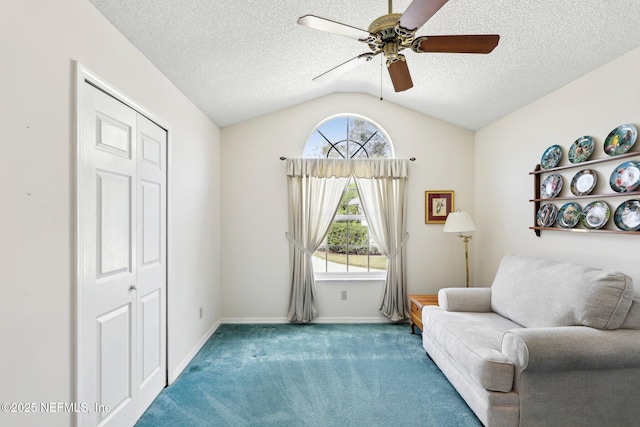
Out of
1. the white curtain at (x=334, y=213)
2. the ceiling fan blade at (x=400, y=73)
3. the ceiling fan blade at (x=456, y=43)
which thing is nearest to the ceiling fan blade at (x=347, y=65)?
the ceiling fan blade at (x=400, y=73)

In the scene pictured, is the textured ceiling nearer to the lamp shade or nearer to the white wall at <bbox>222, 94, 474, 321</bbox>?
the white wall at <bbox>222, 94, 474, 321</bbox>

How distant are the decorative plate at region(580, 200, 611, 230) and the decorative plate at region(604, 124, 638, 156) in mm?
381

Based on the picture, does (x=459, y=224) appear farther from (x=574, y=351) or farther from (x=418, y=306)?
(x=574, y=351)

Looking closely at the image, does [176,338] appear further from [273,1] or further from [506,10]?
[506,10]

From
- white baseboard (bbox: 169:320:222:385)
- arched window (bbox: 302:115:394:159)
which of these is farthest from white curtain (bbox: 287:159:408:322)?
white baseboard (bbox: 169:320:222:385)

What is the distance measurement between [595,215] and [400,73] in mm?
1864

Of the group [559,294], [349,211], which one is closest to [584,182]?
[559,294]

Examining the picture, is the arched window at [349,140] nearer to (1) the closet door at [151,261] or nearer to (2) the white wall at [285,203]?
(2) the white wall at [285,203]

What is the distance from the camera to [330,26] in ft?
5.16

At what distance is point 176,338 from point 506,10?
353cm

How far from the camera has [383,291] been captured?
4082mm

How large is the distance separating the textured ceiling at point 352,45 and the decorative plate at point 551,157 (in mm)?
545
